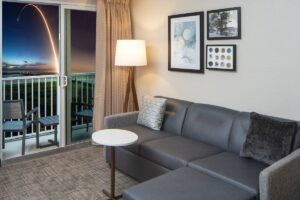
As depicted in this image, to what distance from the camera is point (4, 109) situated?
4012 millimetres

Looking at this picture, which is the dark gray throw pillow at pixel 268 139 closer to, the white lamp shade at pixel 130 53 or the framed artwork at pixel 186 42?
the framed artwork at pixel 186 42

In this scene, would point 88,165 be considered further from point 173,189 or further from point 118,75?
point 173,189

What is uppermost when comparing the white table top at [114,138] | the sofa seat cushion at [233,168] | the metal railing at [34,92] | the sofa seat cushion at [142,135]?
the metal railing at [34,92]

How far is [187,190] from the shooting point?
223 cm

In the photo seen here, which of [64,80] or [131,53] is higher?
[131,53]

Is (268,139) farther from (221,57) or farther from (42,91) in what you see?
(42,91)

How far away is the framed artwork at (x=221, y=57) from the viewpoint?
10.8ft

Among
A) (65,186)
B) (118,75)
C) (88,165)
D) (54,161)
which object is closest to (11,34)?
(118,75)

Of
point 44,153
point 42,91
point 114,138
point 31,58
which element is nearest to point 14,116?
point 44,153

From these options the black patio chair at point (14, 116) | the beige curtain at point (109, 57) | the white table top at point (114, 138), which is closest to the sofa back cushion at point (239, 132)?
the white table top at point (114, 138)

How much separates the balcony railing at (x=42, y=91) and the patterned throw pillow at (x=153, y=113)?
138 cm

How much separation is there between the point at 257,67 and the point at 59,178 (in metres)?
2.44

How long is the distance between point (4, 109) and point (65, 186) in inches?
60.4

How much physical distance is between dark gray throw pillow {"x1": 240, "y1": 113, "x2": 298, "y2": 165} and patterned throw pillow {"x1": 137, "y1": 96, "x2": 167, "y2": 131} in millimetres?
1182
